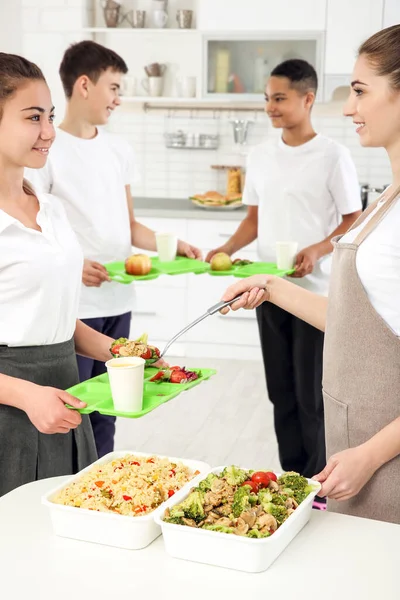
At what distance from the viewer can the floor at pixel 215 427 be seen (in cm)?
400

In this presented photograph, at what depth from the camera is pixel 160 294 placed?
5641 mm

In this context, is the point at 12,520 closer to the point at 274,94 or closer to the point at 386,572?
the point at 386,572

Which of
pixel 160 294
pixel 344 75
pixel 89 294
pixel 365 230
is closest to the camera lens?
pixel 365 230

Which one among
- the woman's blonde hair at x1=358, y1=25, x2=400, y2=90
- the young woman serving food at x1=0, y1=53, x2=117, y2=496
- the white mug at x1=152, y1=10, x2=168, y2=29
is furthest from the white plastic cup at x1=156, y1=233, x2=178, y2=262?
the white mug at x1=152, y1=10, x2=168, y2=29

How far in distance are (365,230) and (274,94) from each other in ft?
6.33

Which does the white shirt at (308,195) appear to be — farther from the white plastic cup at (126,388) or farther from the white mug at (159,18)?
the white mug at (159,18)

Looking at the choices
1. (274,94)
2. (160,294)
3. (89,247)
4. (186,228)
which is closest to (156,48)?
(186,228)

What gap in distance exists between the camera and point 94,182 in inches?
127

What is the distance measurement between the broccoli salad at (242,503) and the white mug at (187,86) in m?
4.44

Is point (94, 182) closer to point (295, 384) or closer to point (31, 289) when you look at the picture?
point (295, 384)

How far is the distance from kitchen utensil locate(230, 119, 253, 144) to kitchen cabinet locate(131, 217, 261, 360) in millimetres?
793

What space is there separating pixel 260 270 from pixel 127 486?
75.6 inches

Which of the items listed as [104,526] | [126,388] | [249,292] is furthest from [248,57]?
[104,526]

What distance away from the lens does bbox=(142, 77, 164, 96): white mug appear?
5.76m
